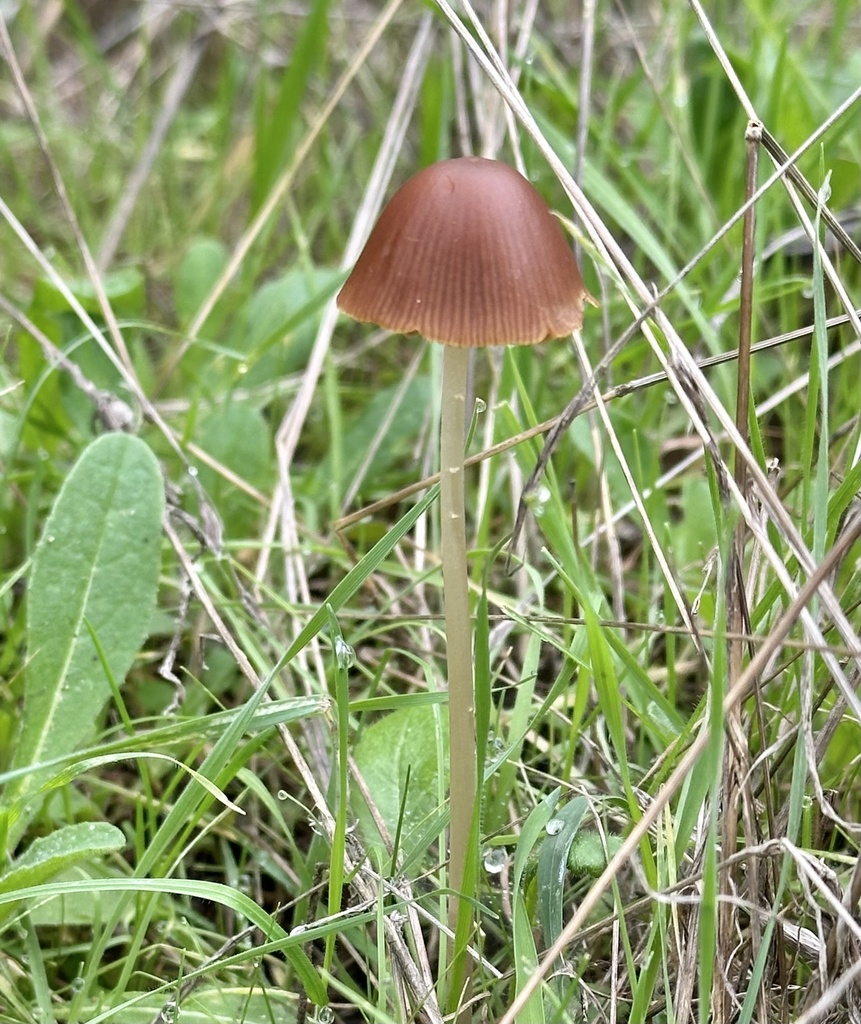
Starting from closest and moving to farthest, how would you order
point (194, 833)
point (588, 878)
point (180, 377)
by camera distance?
point (588, 878)
point (194, 833)
point (180, 377)

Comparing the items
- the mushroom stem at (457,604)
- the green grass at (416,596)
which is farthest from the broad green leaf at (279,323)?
the mushroom stem at (457,604)

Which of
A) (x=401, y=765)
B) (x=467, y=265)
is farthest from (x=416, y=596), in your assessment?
(x=467, y=265)

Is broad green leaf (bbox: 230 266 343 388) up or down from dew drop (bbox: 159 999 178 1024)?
up

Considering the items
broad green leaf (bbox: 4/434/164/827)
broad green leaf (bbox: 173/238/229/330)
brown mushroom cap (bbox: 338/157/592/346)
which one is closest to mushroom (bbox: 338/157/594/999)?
brown mushroom cap (bbox: 338/157/592/346)

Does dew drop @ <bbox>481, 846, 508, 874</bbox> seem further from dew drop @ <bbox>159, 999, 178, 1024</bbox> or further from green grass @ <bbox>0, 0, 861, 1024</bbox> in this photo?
dew drop @ <bbox>159, 999, 178, 1024</bbox>

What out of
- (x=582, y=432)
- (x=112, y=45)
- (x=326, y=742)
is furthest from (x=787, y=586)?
(x=112, y=45)

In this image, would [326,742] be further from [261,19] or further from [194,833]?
[261,19]

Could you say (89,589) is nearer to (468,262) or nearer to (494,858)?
(494,858)
